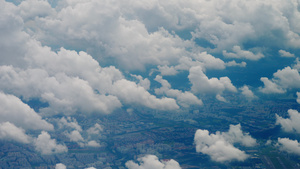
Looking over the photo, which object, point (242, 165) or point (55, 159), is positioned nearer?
point (242, 165)

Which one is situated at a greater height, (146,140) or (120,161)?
(146,140)

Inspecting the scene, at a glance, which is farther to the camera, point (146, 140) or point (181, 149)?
point (146, 140)

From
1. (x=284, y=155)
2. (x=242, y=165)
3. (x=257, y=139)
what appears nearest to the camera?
(x=242, y=165)

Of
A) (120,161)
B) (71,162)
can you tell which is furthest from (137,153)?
(71,162)

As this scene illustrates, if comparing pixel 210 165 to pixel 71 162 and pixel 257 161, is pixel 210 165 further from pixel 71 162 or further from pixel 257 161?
pixel 71 162

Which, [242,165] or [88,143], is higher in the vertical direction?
[88,143]

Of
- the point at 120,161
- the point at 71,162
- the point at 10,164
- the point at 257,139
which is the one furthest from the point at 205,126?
the point at 10,164

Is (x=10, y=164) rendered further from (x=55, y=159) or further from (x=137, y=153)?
(x=137, y=153)

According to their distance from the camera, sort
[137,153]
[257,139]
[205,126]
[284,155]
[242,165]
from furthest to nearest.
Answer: [205,126], [257,139], [137,153], [284,155], [242,165]

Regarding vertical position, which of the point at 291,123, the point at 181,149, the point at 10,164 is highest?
the point at 291,123
